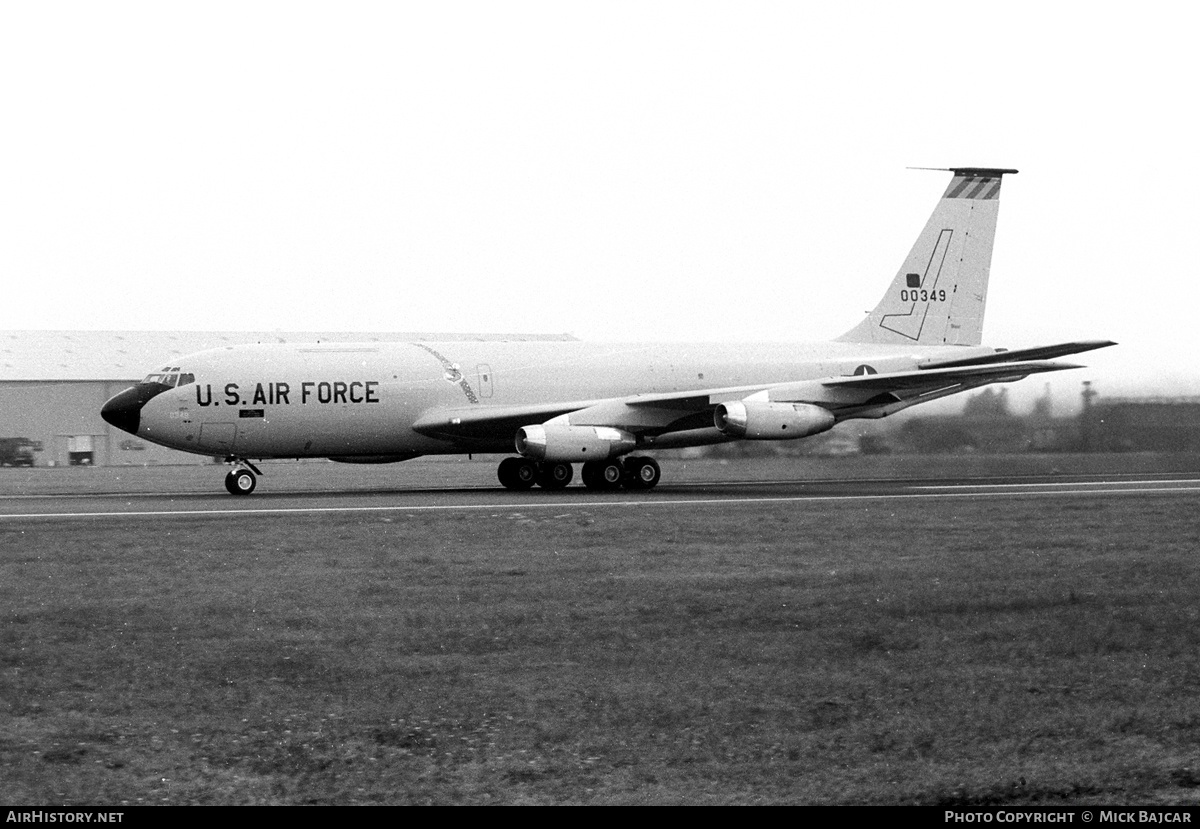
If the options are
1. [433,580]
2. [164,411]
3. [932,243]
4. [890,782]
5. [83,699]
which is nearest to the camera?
[890,782]

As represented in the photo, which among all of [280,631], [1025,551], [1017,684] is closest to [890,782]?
[1017,684]

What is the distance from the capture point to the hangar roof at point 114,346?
72.7 meters

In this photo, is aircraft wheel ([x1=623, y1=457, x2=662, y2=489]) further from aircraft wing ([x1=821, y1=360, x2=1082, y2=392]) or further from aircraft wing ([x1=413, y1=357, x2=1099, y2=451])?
aircraft wing ([x1=821, y1=360, x2=1082, y2=392])

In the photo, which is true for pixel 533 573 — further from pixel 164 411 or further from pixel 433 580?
pixel 164 411

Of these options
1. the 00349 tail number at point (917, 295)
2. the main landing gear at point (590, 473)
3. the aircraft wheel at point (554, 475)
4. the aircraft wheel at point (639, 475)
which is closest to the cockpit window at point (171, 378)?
the main landing gear at point (590, 473)

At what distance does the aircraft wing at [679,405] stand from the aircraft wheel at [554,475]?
3.52ft

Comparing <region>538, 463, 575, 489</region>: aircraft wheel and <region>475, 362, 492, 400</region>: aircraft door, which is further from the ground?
<region>475, 362, 492, 400</region>: aircraft door

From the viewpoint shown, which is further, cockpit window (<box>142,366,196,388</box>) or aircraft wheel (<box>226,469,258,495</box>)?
aircraft wheel (<box>226,469,258,495</box>)

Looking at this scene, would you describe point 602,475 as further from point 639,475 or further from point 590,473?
point 639,475

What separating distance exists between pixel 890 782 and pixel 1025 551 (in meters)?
11.4

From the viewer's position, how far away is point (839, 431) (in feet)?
133

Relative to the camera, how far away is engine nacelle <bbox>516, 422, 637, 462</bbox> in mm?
32594

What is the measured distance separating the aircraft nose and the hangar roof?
3816cm

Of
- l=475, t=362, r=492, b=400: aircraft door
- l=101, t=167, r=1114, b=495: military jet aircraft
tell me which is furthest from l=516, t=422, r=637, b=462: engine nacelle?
l=475, t=362, r=492, b=400: aircraft door
